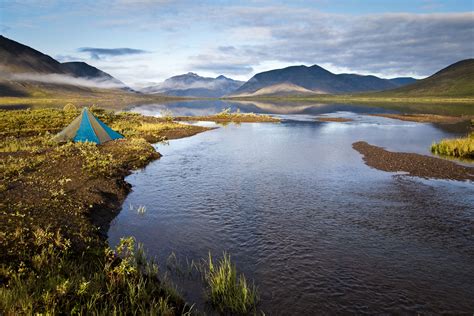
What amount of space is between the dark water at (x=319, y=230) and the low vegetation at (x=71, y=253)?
0.86 m

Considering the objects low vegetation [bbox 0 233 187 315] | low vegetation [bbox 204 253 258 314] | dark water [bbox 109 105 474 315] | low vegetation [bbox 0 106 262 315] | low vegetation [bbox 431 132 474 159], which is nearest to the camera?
low vegetation [bbox 0 233 187 315]

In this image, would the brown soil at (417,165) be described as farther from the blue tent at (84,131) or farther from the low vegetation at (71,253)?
the blue tent at (84,131)

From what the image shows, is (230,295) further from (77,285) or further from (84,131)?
(84,131)

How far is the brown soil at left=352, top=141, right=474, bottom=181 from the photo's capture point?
25531mm

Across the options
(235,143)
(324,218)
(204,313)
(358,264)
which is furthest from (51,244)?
(235,143)

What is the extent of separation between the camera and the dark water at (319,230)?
10750 millimetres

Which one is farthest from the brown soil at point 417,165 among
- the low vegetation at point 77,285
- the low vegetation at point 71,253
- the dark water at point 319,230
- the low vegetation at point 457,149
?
the low vegetation at point 77,285

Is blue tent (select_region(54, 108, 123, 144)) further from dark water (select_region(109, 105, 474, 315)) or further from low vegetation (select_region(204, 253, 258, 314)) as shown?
low vegetation (select_region(204, 253, 258, 314))

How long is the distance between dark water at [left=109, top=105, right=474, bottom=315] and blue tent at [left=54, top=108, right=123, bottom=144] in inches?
328

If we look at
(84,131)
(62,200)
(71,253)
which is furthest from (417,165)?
(84,131)

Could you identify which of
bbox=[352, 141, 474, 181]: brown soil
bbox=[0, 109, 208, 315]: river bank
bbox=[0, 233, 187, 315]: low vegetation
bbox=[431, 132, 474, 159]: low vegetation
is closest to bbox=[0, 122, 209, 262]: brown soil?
bbox=[0, 109, 208, 315]: river bank

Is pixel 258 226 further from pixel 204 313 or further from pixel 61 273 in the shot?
pixel 61 273

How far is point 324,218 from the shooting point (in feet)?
55.8

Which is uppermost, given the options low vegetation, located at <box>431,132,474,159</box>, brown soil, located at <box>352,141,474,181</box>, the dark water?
low vegetation, located at <box>431,132,474,159</box>
